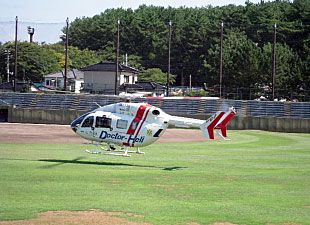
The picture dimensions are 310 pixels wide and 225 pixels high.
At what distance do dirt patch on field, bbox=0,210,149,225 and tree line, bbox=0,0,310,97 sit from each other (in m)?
61.5

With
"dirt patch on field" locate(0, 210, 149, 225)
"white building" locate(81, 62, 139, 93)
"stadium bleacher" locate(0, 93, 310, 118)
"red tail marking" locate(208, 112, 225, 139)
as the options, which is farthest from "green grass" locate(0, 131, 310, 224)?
"white building" locate(81, 62, 139, 93)

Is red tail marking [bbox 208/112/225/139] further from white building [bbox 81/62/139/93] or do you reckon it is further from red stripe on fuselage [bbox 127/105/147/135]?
white building [bbox 81/62/139/93]

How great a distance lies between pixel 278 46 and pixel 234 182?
63.9 m

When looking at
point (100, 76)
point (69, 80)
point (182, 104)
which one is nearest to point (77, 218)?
point (182, 104)

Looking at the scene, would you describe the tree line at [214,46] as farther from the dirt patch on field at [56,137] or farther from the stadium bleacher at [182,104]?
the dirt patch on field at [56,137]

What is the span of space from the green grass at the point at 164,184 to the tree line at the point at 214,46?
42091mm

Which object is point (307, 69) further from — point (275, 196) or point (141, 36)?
point (141, 36)

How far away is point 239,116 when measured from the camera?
59.7m

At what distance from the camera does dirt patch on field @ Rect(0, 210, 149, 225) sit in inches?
588

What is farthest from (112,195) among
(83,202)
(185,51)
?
(185,51)

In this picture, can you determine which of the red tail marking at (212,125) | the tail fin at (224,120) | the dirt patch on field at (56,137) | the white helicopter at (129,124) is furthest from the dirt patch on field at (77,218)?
the dirt patch on field at (56,137)

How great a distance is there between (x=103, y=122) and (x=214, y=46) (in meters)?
95.1

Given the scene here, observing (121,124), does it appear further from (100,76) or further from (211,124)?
(100,76)

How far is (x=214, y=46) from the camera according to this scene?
121750 millimetres
